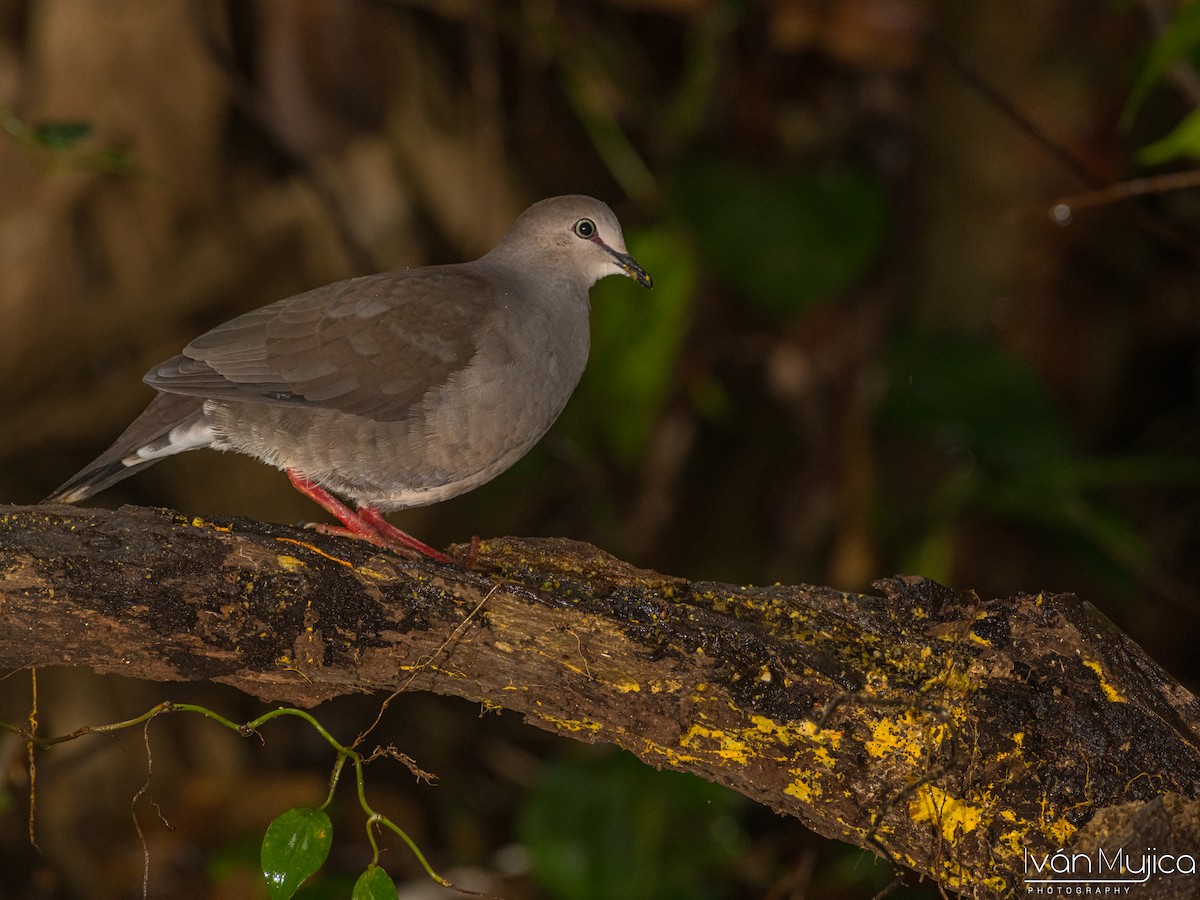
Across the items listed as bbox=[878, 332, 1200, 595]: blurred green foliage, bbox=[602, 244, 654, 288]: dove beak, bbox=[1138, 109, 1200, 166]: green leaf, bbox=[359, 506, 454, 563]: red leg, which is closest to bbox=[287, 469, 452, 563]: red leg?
bbox=[359, 506, 454, 563]: red leg

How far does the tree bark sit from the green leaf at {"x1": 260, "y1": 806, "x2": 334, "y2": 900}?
38cm

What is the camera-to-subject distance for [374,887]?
2.39 metres

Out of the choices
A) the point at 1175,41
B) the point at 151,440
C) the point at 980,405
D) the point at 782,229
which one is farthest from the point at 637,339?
the point at 1175,41

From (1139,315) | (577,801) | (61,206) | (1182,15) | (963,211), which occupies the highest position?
(1182,15)

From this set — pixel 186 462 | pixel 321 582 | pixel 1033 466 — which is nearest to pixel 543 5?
pixel 186 462

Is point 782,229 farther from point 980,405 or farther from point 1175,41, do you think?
point 1175,41

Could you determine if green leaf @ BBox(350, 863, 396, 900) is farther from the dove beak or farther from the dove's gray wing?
the dove beak

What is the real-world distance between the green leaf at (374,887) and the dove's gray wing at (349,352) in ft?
4.67

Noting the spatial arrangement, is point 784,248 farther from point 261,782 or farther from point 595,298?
point 261,782

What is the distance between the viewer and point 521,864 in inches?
227

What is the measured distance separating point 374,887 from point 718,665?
84cm

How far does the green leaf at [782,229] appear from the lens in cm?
529

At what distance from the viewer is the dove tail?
3506 millimetres

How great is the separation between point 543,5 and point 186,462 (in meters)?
3.28
